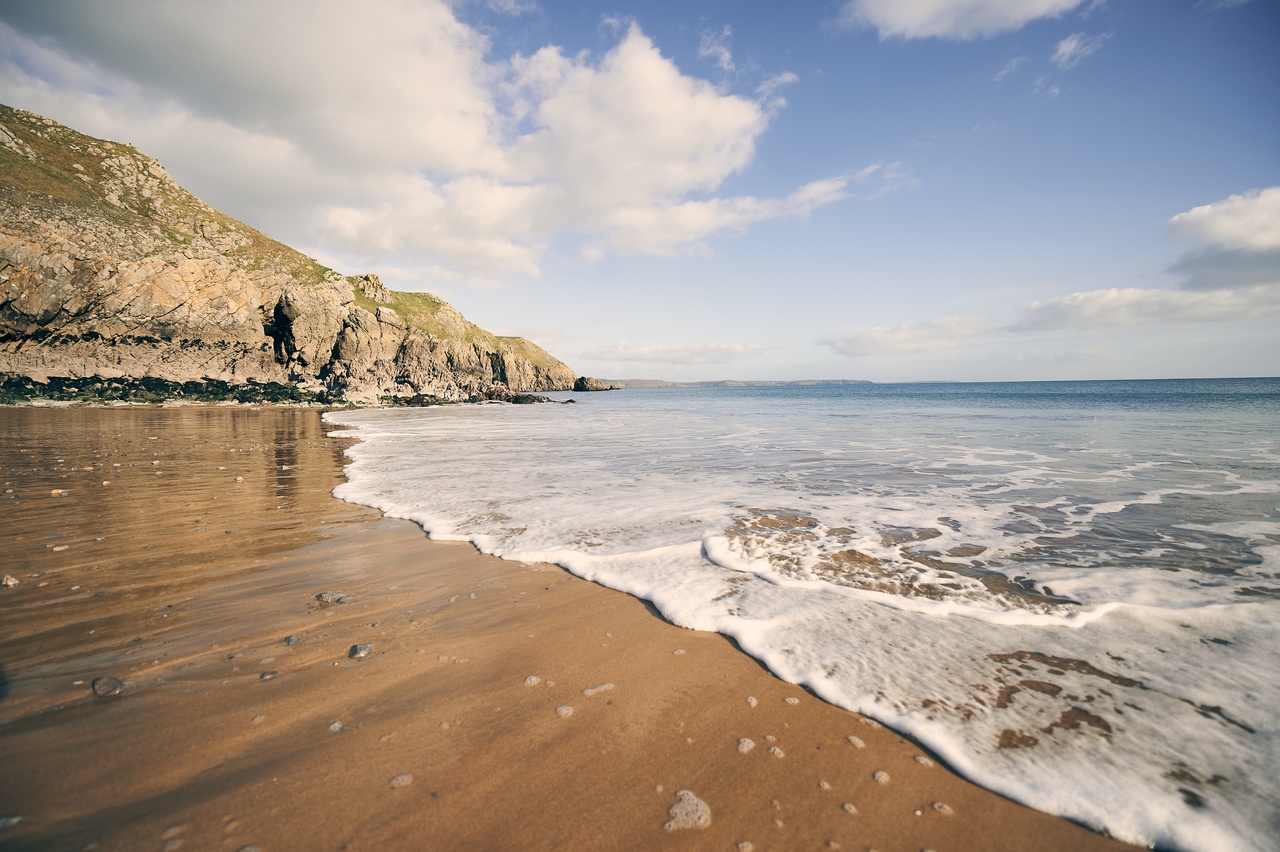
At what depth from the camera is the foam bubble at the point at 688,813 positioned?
1945mm

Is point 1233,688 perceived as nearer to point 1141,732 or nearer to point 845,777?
point 1141,732

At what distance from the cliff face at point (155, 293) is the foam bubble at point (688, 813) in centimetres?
4858

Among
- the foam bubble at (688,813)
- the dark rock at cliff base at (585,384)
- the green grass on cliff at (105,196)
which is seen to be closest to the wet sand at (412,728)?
the foam bubble at (688,813)

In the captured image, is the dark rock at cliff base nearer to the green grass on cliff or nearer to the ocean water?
the green grass on cliff

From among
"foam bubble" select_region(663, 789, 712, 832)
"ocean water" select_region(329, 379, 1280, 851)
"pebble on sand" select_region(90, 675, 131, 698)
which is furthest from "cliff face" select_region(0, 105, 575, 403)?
"foam bubble" select_region(663, 789, 712, 832)

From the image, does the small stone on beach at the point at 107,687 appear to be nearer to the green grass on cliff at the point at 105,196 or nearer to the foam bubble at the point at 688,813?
the foam bubble at the point at 688,813

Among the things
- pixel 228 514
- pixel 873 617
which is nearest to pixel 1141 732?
pixel 873 617

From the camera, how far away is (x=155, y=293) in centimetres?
3544

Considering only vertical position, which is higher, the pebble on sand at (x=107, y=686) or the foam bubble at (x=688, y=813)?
the pebble on sand at (x=107, y=686)

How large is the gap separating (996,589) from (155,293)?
51929mm

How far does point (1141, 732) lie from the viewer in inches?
99.1

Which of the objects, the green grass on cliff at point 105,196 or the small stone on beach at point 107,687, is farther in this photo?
the green grass on cliff at point 105,196

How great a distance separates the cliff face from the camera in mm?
30953

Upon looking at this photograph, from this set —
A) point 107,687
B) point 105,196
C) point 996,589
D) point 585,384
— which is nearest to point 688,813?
point 107,687
